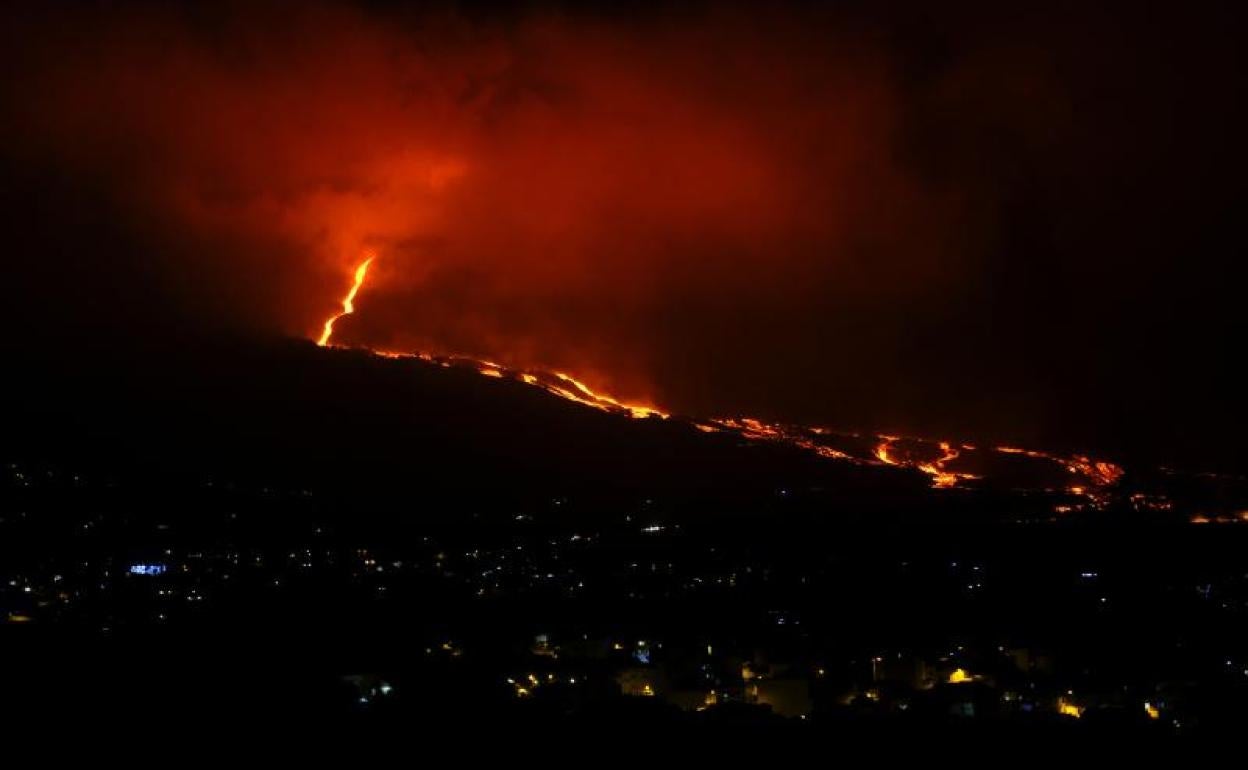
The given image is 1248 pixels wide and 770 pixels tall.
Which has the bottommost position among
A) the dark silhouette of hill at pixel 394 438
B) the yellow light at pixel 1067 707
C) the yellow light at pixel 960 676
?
the yellow light at pixel 1067 707

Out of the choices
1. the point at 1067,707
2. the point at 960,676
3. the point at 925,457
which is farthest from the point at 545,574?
the point at 925,457

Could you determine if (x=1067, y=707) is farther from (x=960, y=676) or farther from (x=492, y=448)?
(x=492, y=448)

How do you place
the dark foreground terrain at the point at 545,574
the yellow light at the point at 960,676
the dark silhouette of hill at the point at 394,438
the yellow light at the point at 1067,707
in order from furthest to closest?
the dark silhouette of hill at the point at 394,438 < the yellow light at the point at 960,676 < the yellow light at the point at 1067,707 < the dark foreground terrain at the point at 545,574

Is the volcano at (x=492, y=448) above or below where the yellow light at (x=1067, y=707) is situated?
above

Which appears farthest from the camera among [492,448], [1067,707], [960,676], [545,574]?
[492,448]

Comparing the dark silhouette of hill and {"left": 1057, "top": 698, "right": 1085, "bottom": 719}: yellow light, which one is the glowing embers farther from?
{"left": 1057, "top": 698, "right": 1085, "bottom": 719}: yellow light

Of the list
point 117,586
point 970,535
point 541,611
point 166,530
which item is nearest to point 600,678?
point 541,611

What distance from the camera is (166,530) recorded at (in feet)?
87.1

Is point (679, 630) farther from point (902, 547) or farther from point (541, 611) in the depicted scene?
point (902, 547)

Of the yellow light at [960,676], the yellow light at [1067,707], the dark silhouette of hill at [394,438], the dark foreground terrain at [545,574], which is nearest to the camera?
the dark foreground terrain at [545,574]

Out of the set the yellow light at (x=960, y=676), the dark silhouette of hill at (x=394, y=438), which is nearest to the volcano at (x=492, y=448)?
the dark silhouette of hill at (x=394, y=438)

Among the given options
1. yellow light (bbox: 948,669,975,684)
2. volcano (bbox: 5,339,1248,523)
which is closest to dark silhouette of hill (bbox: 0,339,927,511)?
volcano (bbox: 5,339,1248,523)

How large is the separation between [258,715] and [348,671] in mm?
3368

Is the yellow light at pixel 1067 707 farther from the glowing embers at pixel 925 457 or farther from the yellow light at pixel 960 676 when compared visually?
the glowing embers at pixel 925 457
